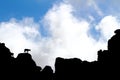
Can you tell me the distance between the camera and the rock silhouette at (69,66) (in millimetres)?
61812

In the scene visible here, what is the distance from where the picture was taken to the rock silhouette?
61812 millimetres

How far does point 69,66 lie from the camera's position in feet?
231

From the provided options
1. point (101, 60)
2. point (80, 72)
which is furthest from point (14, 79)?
Answer: point (101, 60)

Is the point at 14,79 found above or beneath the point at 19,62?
beneath

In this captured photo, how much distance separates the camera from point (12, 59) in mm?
74562

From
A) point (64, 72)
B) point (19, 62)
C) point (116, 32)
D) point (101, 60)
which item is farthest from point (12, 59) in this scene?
point (116, 32)

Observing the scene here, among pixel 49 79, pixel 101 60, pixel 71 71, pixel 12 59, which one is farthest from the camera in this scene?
Result: pixel 49 79

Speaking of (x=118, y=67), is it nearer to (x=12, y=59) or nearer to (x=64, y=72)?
(x=64, y=72)

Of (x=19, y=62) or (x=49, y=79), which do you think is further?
(x=49, y=79)

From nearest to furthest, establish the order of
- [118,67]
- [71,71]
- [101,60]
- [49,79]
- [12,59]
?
[118,67]
[101,60]
[71,71]
[12,59]
[49,79]

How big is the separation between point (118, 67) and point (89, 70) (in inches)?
414

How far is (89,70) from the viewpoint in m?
67.8

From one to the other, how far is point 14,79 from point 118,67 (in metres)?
32.1

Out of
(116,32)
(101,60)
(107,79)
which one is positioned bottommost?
(107,79)
